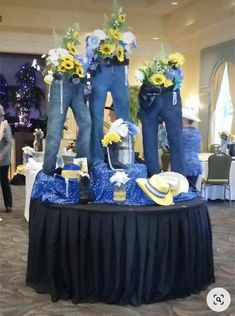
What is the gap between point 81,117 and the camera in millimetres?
3676

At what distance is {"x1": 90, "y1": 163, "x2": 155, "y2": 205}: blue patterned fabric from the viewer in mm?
3416

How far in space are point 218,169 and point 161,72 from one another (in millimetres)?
3554

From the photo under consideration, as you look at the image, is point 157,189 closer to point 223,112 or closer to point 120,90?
point 120,90

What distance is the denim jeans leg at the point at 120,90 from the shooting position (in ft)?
12.3

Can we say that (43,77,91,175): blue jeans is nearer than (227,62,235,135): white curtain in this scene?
Yes

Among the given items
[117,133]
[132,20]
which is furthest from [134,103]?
[132,20]

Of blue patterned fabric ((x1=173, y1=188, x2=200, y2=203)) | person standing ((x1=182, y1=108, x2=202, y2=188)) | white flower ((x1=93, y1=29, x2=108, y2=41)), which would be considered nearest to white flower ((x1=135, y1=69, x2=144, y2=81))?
white flower ((x1=93, y1=29, x2=108, y2=41))

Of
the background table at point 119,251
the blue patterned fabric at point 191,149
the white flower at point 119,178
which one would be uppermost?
the blue patterned fabric at point 191,149

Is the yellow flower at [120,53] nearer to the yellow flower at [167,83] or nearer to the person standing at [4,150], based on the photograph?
the yellow flower at [167,83]

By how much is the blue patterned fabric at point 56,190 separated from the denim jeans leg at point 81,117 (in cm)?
34

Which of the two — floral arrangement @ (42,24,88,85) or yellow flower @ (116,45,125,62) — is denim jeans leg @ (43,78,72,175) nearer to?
floral arrangement @ (42,24,88,85)

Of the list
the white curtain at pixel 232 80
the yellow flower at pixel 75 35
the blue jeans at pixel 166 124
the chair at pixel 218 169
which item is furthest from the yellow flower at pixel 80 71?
the white curtain at pixel 232 80

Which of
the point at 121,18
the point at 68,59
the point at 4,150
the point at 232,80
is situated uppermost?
the point at 232,80

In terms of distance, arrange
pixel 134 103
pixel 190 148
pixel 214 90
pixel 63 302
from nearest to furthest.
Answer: pixel 63 302, pixel 134 103, pixel 190 148, pixel 214 90
